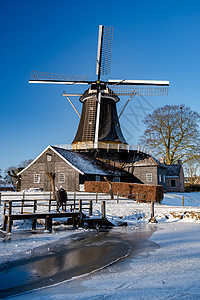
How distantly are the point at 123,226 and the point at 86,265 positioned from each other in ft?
27.3

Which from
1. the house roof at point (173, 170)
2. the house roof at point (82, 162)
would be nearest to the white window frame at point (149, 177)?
the house roof at point (82, 162)

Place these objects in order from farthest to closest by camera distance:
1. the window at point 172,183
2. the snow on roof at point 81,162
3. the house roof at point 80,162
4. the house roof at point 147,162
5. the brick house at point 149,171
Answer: the window at point 172,183 → the house roof at point 147,162 → the brick house at point 149,171 → the snow on roof at point 81,162 → the house roof at point 80,162

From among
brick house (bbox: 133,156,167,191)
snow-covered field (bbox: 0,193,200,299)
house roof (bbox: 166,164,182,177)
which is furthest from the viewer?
house roof (bbox: 166,164,182,177)

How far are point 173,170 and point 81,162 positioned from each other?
16.0m

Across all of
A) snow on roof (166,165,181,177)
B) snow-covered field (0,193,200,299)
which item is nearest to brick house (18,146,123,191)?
snow on roof (166,165,181,177)

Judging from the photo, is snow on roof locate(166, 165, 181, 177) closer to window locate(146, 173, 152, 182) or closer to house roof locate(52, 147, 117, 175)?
window locate(146, 173, 152, 182)

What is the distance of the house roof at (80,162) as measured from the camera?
101 feet

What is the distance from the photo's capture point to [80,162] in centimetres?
3262

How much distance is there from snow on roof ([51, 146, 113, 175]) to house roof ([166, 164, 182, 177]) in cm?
1189

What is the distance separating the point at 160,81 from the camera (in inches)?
1529

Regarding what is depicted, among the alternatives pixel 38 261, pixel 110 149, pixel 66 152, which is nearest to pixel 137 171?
pixel 110 149

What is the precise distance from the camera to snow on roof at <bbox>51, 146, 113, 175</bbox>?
1222 inches

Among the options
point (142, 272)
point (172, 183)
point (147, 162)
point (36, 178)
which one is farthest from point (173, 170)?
point (142, 272)

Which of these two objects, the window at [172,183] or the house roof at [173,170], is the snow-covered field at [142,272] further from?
the window at [172,183]
